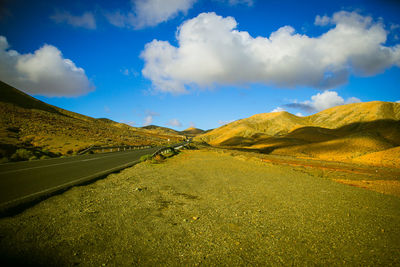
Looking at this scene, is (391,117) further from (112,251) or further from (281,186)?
(112,251)

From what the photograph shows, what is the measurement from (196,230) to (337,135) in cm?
7505

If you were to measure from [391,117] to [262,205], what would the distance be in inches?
3714

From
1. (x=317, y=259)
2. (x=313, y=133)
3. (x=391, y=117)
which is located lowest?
(x=317, y=259)

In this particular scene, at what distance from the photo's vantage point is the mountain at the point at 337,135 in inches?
1339

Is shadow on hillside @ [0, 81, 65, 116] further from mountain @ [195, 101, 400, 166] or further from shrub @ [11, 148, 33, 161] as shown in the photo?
mountain @ [195, 101, 400, 166]

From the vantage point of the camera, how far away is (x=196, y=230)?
13.5 ft

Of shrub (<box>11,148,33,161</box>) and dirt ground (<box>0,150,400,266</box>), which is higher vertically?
shrub (<box>11,148,33,161</box>)

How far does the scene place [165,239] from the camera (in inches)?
146

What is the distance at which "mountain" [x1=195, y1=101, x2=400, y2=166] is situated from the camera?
112 feet

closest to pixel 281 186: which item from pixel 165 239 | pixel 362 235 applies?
pixel 362 235

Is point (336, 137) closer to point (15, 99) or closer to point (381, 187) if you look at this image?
point (381, 187)

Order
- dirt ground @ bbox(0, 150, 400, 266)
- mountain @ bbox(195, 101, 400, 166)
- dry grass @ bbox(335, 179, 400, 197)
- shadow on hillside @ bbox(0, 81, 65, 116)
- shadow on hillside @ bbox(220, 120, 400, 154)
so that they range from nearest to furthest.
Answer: dirt ground @ bbox(0, 150, 400, 266), dry grass @ bbox(335, 179, 400, 197), mountain @ bbox(195, 101, 400, 166), shadow on hillside @ bbox(220, 120, 400, 154), shadow on hillside @ bbox(0, 81, 65, 116)

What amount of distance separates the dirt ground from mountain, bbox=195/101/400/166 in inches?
1196

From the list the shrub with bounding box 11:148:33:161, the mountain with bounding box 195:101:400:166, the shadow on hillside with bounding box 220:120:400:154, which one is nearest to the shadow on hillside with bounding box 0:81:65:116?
the shrub with bounding box 11:148:33:161
